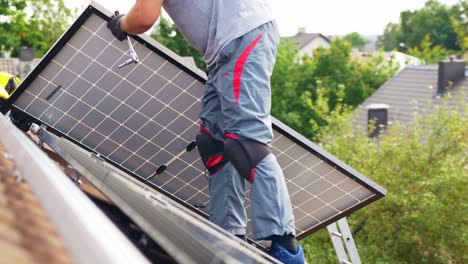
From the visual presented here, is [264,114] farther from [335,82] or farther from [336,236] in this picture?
[335,82]

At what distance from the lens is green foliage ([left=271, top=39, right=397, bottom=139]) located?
48.4m

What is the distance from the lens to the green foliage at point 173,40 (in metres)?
45.1

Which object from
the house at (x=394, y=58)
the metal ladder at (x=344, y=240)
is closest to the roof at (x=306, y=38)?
the house at (x=394, y=58)

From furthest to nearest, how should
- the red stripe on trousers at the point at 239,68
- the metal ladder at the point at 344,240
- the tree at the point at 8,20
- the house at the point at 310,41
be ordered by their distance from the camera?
the house at the point at 310,41, the tree at the point at 8,20, the metal ladder at the point at 344,240, the red stripe on trousers at the point at 239,68

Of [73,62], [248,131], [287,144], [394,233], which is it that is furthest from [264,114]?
[394,233]

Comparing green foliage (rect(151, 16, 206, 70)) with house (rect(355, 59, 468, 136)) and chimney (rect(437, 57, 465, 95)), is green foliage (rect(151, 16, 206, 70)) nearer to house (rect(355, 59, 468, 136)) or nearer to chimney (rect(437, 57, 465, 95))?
house (rect(355, 59, 468, 136))

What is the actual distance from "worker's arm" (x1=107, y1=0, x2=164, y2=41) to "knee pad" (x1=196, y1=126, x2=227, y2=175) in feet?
1.42

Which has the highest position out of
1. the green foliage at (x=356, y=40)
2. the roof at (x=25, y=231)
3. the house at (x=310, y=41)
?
the roof at (x=25, y=231)

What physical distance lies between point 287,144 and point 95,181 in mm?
1445

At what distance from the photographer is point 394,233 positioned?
9.38 meters

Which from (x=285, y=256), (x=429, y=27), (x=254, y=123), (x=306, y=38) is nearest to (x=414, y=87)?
(x=254, y=123)

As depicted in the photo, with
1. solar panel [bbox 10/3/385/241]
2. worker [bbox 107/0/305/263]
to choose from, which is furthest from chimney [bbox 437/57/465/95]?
worker [bbox 107/0/305/263]

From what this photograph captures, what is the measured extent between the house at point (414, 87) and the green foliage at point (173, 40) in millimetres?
9250

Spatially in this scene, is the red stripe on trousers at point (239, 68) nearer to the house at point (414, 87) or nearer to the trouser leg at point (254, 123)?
the trouser leg at point (254, 123)
